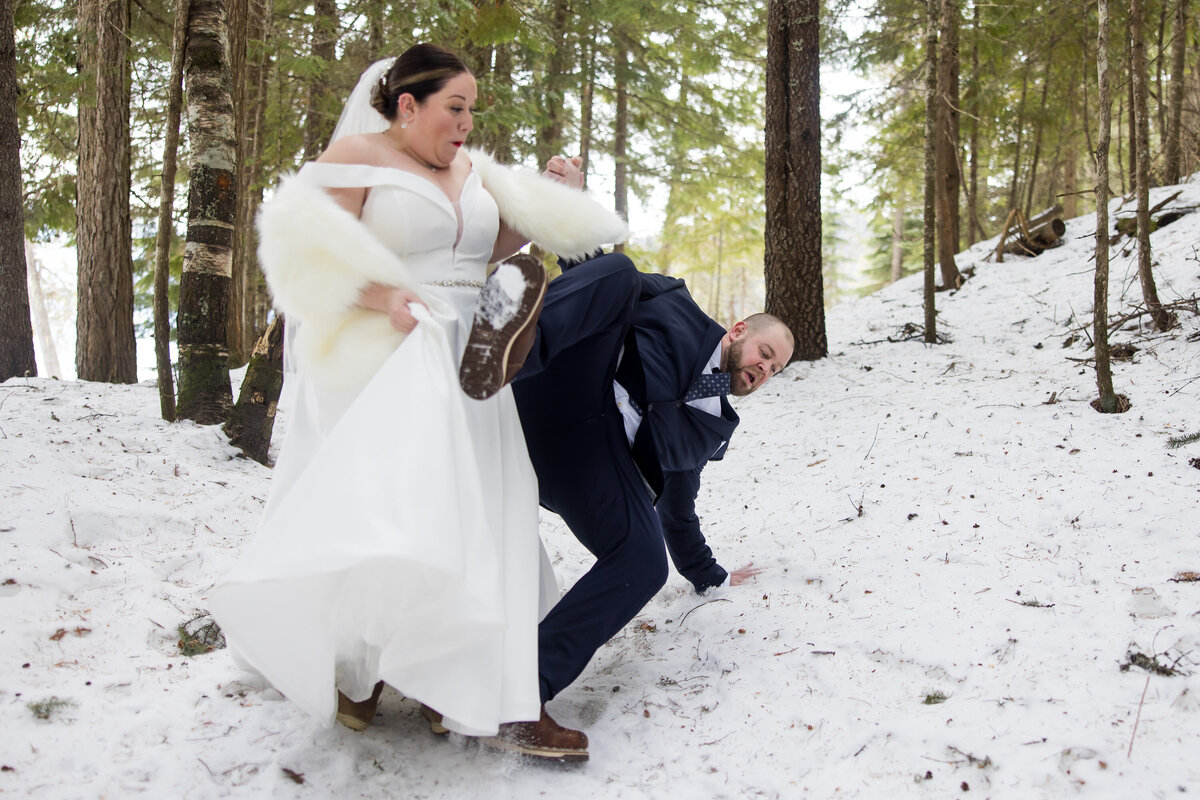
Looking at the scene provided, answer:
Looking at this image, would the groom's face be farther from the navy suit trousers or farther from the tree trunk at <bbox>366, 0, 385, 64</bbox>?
the tree trunk at <bbox>366, 0, 385, 64</bbox>

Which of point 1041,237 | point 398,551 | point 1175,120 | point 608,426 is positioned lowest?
point 398,551

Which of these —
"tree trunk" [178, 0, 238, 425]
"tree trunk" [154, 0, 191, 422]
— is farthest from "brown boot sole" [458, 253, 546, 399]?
"tree trunk" [154, 0, 191, 422]

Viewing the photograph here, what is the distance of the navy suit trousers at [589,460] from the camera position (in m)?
2.48

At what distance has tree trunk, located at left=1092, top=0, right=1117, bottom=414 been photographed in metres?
3.97

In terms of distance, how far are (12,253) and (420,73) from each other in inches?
243

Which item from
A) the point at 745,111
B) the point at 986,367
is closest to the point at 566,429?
the point at 986,367

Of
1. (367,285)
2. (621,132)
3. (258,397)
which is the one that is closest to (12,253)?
(258,397)

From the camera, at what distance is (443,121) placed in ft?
8.25

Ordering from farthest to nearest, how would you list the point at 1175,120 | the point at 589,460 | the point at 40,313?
1. the point at 40,313
2. the point at 1175,120
3. the point at 589,460

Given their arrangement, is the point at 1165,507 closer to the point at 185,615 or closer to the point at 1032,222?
the point at 185,615

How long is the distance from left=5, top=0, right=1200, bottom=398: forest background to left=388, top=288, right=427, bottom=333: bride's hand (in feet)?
10.9

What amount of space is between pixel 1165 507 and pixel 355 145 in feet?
11.5

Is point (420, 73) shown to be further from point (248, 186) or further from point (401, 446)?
point (248, 186)

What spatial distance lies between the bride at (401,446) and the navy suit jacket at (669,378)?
0.33m
